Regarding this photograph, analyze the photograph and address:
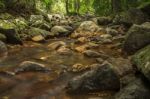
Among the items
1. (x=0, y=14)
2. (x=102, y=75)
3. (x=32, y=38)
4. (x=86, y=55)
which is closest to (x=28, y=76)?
(x=102, y=75)

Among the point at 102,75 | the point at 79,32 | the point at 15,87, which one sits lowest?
the point at 79,32

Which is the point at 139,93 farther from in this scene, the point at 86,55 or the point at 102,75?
the point at 86,55

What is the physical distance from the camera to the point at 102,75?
255 inches

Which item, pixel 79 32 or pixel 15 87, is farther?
pixel 79 32

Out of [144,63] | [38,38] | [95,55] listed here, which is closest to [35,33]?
[38,38]

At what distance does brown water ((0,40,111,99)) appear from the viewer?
6370 millimetres

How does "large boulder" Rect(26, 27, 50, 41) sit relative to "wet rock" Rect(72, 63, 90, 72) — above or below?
below

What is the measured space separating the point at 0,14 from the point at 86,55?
318 inches

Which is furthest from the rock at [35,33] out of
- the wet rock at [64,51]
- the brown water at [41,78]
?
the brown water at [41,78]

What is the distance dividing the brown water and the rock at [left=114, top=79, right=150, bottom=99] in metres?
0.55

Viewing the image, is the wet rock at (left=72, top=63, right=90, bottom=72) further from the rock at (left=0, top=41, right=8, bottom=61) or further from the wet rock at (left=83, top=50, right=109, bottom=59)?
the rock at (left=0, top=41, right=8, bottom=61)

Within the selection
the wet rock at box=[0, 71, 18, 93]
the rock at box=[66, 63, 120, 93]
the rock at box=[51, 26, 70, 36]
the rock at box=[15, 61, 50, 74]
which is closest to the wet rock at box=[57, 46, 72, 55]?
the rock at box=[15, 61, 50, 74]

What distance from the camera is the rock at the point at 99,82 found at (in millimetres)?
6430

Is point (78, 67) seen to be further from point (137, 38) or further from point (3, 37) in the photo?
point (3, 37)
